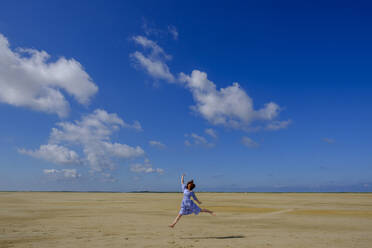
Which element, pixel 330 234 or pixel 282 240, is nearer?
pixel 282 240

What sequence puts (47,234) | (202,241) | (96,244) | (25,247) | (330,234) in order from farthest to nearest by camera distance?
(330,234) < (47,234) < (202,241) < (96,244) < (25,247)

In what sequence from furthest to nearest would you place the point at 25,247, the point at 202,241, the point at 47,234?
the point at 47,234 < the point at 202,241 < the point at 25,247

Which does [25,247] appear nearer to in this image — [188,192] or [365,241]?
[188,192]

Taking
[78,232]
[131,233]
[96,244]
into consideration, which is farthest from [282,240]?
[78,232]

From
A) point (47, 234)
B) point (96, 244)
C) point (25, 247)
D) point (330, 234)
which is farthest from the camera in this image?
point (330, 234)

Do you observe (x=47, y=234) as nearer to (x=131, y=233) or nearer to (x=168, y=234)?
(x=131, y=233)

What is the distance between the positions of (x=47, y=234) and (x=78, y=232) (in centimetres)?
129

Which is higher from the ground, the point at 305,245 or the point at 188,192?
the point at 188,192

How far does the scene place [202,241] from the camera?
36.4 feet

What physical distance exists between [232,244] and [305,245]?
274 centimetres

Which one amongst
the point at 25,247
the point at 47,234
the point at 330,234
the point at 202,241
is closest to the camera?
the point at 25,247

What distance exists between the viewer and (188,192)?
1245cm

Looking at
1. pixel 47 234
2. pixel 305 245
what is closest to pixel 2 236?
pixel 47 234

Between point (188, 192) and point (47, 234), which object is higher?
point (188, 192)
